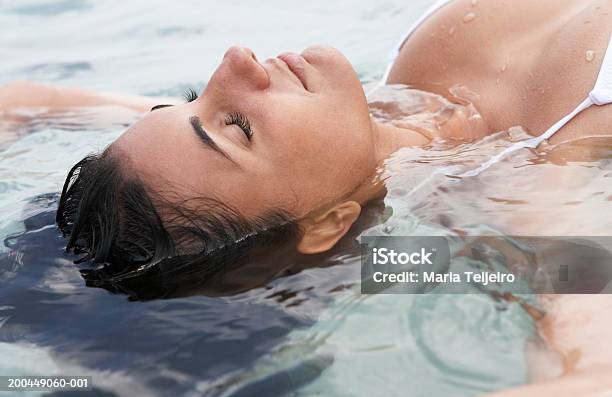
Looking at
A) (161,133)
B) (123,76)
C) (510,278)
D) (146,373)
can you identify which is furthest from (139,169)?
(123,76)

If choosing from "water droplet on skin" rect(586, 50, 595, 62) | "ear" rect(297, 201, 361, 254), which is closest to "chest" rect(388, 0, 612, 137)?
"water droplet on skin" rect(586, 50, 595, 62)

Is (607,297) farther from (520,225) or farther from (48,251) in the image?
(48,251)

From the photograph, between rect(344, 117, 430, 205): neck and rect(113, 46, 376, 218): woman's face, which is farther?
rect(344, 117, 430, 205): neck

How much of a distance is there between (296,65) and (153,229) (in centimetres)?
77

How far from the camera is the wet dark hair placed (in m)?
2.39

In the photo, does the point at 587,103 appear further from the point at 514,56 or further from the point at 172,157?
the point at 172,157

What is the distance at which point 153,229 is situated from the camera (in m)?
2.40

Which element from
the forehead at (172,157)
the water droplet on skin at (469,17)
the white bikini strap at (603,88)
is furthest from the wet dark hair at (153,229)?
the water droplet on skin at (469,17)

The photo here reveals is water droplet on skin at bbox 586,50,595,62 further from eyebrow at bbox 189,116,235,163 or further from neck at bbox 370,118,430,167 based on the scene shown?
eyebrow at bbox 189,116,235,163

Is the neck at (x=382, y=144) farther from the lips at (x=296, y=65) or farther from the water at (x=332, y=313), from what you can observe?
the lips at (x=296, y=65)

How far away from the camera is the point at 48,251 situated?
2.58 meters

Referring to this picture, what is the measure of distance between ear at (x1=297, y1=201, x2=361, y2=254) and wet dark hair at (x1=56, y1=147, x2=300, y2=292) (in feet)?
0.15

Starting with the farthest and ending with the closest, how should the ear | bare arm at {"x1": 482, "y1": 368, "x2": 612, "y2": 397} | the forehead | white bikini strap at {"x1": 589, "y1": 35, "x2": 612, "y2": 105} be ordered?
white bikini strap at {"x1": 589, "y1": 35, "x2": 612, "y2": 105} < the ear < the forehead < bare arm at {"x1": 482, "y1": 368, "x2": 612, "y2": 397}

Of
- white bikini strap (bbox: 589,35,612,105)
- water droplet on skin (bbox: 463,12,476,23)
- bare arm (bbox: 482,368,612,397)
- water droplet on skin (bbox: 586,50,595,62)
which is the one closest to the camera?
bare arm (bbox: 482,368,612,397)
